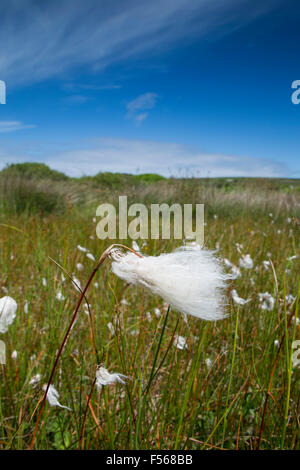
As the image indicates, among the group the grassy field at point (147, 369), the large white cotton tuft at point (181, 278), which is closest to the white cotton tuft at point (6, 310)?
the grassy field at point (147, 369)

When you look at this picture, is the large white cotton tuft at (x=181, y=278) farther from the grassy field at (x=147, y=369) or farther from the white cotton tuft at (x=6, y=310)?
the white cotton tuft at (x=6, y=310)

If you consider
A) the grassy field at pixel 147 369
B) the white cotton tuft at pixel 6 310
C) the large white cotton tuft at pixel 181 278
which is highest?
the large white cotton tuft at pixel 181 278

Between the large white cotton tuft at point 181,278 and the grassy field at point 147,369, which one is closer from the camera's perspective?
the large white cotton tuft at point 181,278

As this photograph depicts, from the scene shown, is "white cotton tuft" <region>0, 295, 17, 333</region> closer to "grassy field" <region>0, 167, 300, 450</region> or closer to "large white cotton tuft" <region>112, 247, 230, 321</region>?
"grassy field" <region>0, 167, 300, 450</region>

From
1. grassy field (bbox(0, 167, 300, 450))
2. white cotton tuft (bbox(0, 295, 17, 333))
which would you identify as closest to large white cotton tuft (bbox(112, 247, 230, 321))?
grassy field (bbox(0, 167, 300, 450))

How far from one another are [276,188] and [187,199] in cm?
655

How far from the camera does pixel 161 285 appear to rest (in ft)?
1.71

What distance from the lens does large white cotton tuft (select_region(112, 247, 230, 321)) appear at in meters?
0.51

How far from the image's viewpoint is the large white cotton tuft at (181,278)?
1.69 feet

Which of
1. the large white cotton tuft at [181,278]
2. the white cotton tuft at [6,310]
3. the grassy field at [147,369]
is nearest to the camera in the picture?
the large white cotton tuft at [181,278]

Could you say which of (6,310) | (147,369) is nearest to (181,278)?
(6,310)

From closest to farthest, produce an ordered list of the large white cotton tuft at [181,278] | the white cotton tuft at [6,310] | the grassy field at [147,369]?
the large white cotton tuft at [181,278] < the white cotton tuft at [6,310] < the grassy field at [147,369]

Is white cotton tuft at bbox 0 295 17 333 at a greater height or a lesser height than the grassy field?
greater
